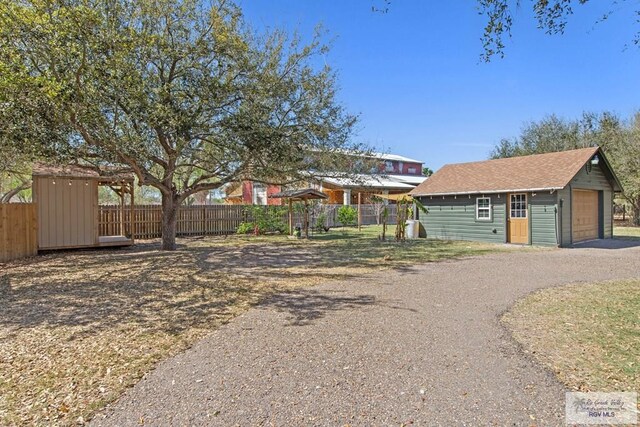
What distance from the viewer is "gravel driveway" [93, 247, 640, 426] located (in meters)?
2.90

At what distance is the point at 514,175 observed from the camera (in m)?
16.4

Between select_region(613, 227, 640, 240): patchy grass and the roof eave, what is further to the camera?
select_region(613, 227, 640, 240): patchy grass

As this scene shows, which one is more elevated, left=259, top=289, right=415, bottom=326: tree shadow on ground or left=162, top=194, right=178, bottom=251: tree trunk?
left=162, top=194, right=178, bottom=251: tree trunk

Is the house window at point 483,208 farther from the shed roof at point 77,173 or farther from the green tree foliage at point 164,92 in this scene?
the shed roof at point 77,173

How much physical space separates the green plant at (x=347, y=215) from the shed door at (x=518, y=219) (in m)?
12.4

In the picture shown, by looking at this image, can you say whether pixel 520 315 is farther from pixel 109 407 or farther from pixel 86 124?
pixel 86 124

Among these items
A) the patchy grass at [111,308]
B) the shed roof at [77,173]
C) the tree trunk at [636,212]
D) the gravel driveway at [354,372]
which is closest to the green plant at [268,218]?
the patchy grass at [111,308]

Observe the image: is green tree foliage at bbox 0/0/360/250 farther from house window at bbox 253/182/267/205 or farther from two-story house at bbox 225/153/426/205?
house window at bbox 253/182/267/205

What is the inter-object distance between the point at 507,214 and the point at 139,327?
49.2ft

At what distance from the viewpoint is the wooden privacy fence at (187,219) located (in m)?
16.5

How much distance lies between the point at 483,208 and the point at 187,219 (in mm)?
14117

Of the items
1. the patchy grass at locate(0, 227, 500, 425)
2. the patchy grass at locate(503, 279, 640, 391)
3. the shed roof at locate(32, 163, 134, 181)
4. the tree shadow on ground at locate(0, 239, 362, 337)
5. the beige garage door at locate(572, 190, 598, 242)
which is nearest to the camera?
the patchy grass at locate(0, 227, 500, 425)

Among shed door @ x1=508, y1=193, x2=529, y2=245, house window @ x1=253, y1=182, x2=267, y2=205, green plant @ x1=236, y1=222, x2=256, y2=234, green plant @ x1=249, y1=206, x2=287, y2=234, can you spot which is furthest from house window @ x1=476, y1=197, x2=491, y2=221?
house window @ x1=253, y1=182, x2=267, y2=205

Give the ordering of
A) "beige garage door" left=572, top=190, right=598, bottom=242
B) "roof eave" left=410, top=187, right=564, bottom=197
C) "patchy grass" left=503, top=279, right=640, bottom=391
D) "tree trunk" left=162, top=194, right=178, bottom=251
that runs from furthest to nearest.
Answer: "beige garage door" left=572, top=190, right=598, bottom=242
"roof eave" left=410, top=187, right=564, bottom=197
"tree trunk" left=162, top=194, right=178, bottom=251
"patchy grass" left=503, top=279, right=640, bottom=391
